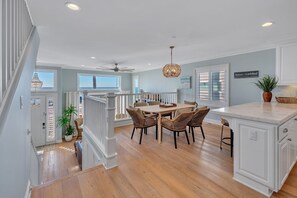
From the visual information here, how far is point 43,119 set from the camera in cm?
668

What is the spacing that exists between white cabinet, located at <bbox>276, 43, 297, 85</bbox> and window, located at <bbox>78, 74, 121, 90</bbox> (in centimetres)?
736

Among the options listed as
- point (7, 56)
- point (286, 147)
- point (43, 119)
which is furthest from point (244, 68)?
point (43, 119)

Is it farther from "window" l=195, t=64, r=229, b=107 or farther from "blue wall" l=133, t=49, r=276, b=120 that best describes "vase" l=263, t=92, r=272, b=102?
"window" l=195, t=64, r=229, b=107

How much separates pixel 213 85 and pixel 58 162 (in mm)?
6033

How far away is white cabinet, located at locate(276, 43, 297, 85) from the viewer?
11.0 feet

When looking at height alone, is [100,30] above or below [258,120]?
above

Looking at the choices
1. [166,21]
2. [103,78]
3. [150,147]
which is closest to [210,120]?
[150,147]

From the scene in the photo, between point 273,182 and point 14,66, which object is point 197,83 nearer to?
point 273,182

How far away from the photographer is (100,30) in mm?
2928

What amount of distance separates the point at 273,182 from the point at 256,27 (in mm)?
2563

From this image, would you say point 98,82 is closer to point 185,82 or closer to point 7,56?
point 185,82

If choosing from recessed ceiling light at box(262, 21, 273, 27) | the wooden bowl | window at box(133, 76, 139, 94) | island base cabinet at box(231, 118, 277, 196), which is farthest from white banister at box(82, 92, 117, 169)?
window at box(133, 76, 139, 94)

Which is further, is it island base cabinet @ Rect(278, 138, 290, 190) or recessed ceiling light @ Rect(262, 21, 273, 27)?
recessed ceiling light @ Rect(262, 21, 273, 27)

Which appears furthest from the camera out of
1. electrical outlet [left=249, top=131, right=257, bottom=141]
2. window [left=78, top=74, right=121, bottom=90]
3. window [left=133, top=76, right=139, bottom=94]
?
window [left=133, top=76, right=139, bottom=94]
